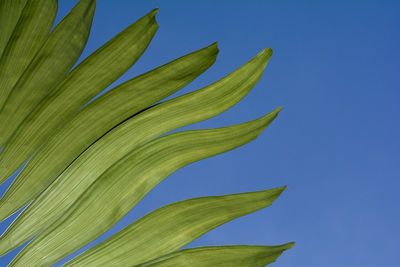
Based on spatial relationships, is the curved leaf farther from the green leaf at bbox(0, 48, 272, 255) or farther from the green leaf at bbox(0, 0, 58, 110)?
the green leaf at bbox(0, 0, 58, 110)

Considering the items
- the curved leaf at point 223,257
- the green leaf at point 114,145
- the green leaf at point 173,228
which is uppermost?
the green leaf at point 114,145

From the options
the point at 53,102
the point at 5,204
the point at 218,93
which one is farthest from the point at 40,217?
the point at 218,93

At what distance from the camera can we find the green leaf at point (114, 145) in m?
0.50

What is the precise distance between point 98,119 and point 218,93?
0.52ft

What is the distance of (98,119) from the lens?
1.66 feet

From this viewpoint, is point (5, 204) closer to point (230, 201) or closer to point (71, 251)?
point (71, 251)

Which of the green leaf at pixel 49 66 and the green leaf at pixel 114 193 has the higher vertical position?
the green leaf at pixel 49 66

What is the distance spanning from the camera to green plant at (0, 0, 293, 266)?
1.57 ft

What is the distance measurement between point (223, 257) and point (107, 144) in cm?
20

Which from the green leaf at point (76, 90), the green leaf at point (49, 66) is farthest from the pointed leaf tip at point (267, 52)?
the green leaf at point (49, 66)

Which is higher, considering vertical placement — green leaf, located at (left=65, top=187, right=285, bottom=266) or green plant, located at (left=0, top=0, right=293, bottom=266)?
green plant, located at (left=0, top=0, right=293, bottom=266)

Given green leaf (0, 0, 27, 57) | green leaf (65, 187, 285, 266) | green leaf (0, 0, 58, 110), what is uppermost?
green leaf (0, 0, 27, 57)

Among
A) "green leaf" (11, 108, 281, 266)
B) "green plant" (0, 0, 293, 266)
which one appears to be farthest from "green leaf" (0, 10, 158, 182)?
"green leaf" (11, 108, 281, 266)

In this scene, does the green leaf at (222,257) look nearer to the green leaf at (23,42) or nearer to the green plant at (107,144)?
the green plant at (107,144)
